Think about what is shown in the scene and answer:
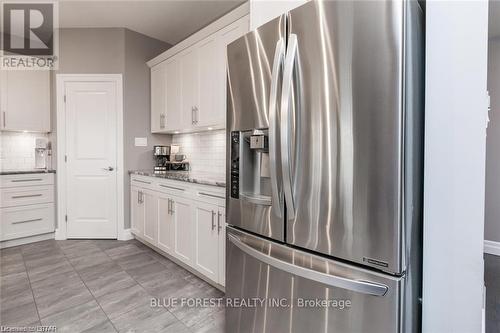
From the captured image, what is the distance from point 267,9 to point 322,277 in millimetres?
1470

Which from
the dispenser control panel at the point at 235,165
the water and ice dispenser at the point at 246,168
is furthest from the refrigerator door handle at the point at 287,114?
the dispenser control panel at the point at 235,165

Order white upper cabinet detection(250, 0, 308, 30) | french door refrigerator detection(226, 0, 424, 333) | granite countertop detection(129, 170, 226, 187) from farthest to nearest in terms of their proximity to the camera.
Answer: granite countertop detection(129, 170, 226, 187)
white upper cabinet detection(250, 0, 308, 30)
french door refrigerator detection(226, 0, 424, 333)

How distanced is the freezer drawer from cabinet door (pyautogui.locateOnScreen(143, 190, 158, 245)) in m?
1.75

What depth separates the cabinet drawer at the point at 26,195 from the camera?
129 inches

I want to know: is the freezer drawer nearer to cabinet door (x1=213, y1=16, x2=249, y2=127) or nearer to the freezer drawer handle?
the freezer drawer handle

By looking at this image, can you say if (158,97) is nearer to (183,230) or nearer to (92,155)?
(92,155)

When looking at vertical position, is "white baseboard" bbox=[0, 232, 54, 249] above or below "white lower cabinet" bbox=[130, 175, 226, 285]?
below

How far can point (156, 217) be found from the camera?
9.82 ft

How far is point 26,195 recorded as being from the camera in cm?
343

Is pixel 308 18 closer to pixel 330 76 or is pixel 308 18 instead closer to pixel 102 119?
pixel 330 76

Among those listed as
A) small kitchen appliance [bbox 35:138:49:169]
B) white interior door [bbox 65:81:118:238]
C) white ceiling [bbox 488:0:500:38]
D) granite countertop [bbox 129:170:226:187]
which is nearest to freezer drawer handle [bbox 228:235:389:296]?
granite countertop [bbox 129:170:226:187]

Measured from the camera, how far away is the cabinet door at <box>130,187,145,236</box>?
10.8 ft

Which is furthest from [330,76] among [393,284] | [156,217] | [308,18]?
[156,217]

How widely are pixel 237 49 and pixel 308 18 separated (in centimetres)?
46
